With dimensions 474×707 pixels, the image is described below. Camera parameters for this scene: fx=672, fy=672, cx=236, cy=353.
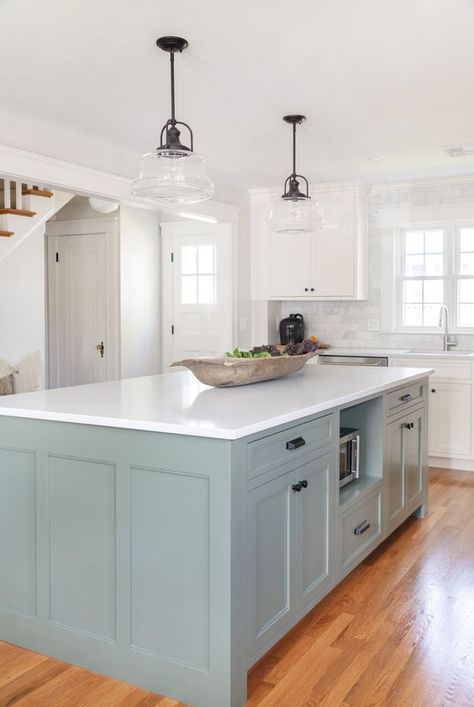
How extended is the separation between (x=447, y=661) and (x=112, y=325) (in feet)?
17.0

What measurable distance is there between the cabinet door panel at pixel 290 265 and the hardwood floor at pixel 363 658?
10.9ft

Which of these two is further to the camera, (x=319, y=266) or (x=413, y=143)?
A: (x=319, y=266)

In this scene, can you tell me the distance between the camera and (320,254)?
6.13 metres

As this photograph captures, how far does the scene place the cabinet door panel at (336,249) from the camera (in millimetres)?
5996

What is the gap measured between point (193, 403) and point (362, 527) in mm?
1114

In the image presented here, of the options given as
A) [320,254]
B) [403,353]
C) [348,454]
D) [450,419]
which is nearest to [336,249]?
[320,254]

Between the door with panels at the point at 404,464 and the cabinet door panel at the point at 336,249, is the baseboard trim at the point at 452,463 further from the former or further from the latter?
the cabinet door panel at the point at 336,249

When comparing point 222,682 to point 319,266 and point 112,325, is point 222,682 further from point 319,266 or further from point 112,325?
point 112,325

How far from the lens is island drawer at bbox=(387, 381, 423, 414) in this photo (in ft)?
11.4

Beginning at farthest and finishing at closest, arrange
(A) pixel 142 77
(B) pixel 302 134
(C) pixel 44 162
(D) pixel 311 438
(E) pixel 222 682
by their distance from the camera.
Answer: (B) pixel 302 134 → (C) pixel 44 162 → (A) pixel 142 77 → (D) pixel 311 438 → (E) pixel 222 682

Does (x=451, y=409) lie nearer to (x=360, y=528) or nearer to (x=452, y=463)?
(x=452, y=463)

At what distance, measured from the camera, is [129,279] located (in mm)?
6914

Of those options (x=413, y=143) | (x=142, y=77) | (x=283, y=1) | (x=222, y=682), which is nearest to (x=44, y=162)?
(x=142, y=77)

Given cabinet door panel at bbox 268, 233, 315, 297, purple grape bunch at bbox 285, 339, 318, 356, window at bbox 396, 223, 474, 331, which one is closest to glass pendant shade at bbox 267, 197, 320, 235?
purple grape bunch at bbox 285, 339, 318, 356
